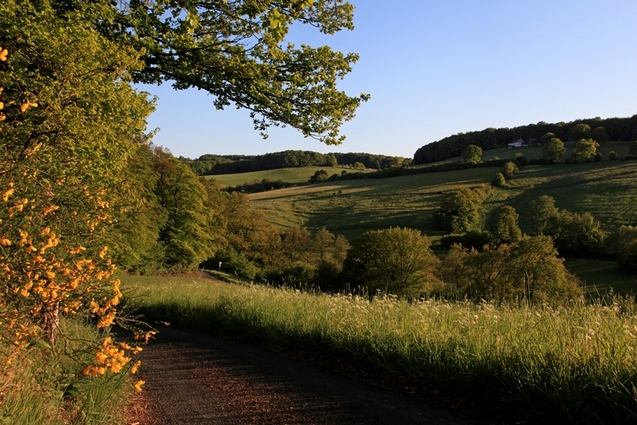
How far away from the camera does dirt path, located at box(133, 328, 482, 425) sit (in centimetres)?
566

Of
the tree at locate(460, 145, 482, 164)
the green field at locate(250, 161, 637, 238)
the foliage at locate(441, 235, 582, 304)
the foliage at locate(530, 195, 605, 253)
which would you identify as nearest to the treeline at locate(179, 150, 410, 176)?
the tree at locate(460, 145, 482, 164)

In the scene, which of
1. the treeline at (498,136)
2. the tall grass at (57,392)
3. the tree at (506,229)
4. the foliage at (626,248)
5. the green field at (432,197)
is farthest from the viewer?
the treeline at (498,136)

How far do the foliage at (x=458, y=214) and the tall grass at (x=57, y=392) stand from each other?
80.1 meters

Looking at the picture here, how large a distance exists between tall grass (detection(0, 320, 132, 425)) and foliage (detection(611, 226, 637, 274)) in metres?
60.3

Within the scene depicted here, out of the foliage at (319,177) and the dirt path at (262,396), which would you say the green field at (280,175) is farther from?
the dirt path at (262,396)

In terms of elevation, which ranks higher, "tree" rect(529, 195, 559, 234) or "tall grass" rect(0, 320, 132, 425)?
"tall grass" rect(0, 320, 132, 425)

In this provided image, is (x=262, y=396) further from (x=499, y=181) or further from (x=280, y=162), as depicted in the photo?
(x=280, y=162)

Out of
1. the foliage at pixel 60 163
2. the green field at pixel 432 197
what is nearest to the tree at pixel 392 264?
the green field at pixel 432 197

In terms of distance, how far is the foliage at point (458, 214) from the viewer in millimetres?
81856

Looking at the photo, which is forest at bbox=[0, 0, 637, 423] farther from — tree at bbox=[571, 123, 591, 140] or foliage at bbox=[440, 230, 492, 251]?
tree at bbox=[571, 123, 591, 140]

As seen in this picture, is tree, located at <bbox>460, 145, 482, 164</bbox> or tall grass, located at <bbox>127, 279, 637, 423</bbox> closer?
tall grass, located at <bbox>127, 279, 637, 423</bbox>

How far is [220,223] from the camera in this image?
61938 mm

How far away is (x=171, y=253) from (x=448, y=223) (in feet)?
175

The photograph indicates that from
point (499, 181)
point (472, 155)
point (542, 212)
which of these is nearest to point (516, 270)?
point (542, 212)
